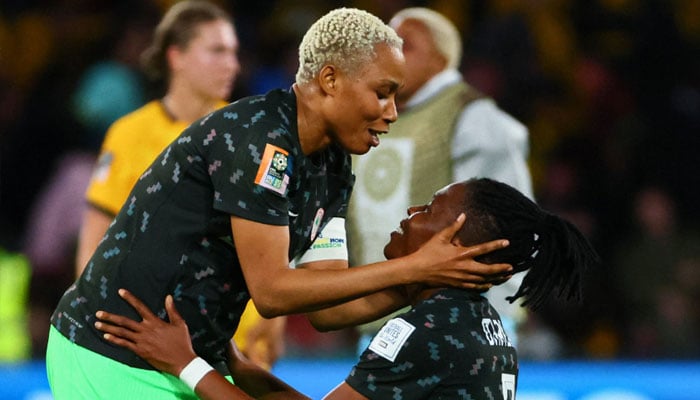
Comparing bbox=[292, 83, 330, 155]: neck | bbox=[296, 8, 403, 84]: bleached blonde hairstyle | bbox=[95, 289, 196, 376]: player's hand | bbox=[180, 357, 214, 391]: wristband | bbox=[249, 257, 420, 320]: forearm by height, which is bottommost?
bbox=[180, 357, 214, 391]: wristband

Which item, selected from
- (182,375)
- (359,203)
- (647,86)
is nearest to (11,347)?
(359,203)

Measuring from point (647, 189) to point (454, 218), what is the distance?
4991 millimetres

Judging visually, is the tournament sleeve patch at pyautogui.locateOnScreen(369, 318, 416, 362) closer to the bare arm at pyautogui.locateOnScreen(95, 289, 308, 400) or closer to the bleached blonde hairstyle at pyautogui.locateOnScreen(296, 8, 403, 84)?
the bare arm at pyautogui.locateOnScreen(95, 289, 308, 400)

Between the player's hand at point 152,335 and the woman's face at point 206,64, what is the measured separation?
6.36 feet

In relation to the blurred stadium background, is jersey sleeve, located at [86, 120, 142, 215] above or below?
below

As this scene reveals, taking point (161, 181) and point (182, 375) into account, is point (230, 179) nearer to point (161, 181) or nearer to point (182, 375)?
point (161, 181)

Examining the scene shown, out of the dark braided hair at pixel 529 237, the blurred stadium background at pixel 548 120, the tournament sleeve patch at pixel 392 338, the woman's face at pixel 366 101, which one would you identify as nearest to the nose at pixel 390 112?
the woman's face at pixel 366 101

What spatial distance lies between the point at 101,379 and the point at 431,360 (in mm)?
832

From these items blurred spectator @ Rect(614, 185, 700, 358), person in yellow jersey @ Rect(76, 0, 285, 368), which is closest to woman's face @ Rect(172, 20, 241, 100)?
person in yellow jersey @ Rect(76, 0, 285, 368)

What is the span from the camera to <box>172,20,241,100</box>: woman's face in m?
4.97

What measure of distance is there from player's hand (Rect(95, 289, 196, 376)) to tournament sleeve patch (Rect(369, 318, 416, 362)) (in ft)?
1.57

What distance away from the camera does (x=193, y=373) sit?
315 centimetres

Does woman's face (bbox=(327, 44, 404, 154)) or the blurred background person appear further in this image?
the blurred background person

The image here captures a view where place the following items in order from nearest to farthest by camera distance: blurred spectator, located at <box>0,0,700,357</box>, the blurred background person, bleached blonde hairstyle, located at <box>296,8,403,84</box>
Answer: bleached blonde hairstyle, located at <box>296,8,403,84</box>, the blurred background person, blurred spectator, located at <box>0,0,700,357</box>
